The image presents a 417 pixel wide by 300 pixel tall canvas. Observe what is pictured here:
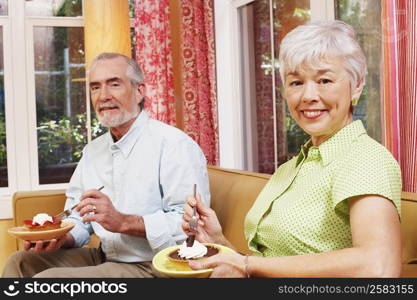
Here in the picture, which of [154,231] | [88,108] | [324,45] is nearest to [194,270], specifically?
[324,45]

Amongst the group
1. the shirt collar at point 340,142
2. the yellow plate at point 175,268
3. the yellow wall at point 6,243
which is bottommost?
the yellow wall at point 6,243

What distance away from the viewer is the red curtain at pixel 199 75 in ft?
11.8

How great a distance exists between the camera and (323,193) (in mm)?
1151

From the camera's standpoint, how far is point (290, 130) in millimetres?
3100

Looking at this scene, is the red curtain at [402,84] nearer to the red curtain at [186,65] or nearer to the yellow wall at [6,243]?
the red curtain at [186,65]

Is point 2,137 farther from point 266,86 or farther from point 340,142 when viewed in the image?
point 340,142

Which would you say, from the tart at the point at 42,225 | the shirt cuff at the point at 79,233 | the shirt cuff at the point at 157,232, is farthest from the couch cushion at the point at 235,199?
the tart at the point at 42,225

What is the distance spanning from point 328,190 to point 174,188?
884 mm

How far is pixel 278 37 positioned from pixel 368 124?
1.16 metres

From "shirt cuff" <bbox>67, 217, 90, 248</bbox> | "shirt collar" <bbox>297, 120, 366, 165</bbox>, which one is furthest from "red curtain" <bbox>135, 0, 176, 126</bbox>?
"shirt collar" <bbox>297, 120, 366, 165</bbox>

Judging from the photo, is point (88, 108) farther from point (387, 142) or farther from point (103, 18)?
point (387, 142)

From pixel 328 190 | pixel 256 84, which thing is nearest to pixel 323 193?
pixel 328 190

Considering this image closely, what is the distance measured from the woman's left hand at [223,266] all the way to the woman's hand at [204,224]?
0.99ft

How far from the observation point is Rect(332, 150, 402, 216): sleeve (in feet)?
3.26
